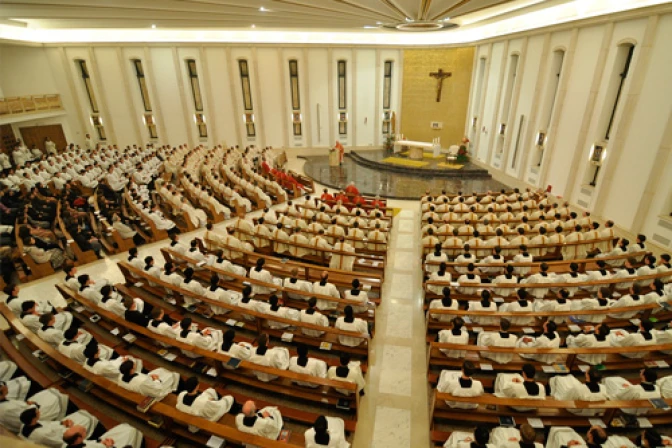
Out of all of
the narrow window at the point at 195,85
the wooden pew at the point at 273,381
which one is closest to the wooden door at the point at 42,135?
Answer: the narrow window at the point at 195,85

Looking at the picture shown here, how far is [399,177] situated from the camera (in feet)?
58.5

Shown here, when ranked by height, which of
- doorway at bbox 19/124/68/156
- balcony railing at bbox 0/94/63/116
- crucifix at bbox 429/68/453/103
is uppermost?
crucifix at bbox 429/68/453/103

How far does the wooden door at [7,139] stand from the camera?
61.2 feet

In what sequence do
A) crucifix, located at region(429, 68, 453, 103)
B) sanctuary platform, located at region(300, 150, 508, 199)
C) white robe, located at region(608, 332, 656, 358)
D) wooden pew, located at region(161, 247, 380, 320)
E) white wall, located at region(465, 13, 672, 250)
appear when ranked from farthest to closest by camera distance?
crucifix, located at region(429, 68, 453, 103) → sanctuary platform, located at region(300, 150, 508, 199) → white wall, located at region(465, 13, 672, 250) → wooden pew, located at region(161, 247, 380, 320) → white robe, located at region(608, 332, 656, 358)

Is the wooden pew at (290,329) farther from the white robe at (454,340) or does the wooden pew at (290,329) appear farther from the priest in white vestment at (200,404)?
the priest in white vestment at (200,404)

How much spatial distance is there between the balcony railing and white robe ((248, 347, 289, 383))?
66.9 feet

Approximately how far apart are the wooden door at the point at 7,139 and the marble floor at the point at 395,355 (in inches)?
608

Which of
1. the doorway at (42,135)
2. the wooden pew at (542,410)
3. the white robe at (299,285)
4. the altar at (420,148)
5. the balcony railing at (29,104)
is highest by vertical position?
the balcony railing at (29,104)

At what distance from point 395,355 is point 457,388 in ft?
6.29

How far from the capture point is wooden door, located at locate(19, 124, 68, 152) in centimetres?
2016

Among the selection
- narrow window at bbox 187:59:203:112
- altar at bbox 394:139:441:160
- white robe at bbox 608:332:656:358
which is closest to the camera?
white robe at bbox 608:332:656:358

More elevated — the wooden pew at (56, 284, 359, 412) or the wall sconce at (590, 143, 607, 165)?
the wall sconce at (590, 143, 607, 165)

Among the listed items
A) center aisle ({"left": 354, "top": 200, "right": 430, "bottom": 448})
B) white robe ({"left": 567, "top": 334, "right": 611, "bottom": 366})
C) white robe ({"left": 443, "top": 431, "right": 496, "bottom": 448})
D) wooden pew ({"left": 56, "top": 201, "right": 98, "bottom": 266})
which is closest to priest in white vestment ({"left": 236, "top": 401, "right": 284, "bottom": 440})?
center aisle ({"left": 354, "top": 200, "right": 430, "bottom": 448})

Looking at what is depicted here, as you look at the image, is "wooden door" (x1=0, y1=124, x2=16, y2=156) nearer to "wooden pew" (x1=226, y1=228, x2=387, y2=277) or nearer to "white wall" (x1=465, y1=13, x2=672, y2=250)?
"wooden pew" (x1=226, y1=228, x2=387, y2=277)
